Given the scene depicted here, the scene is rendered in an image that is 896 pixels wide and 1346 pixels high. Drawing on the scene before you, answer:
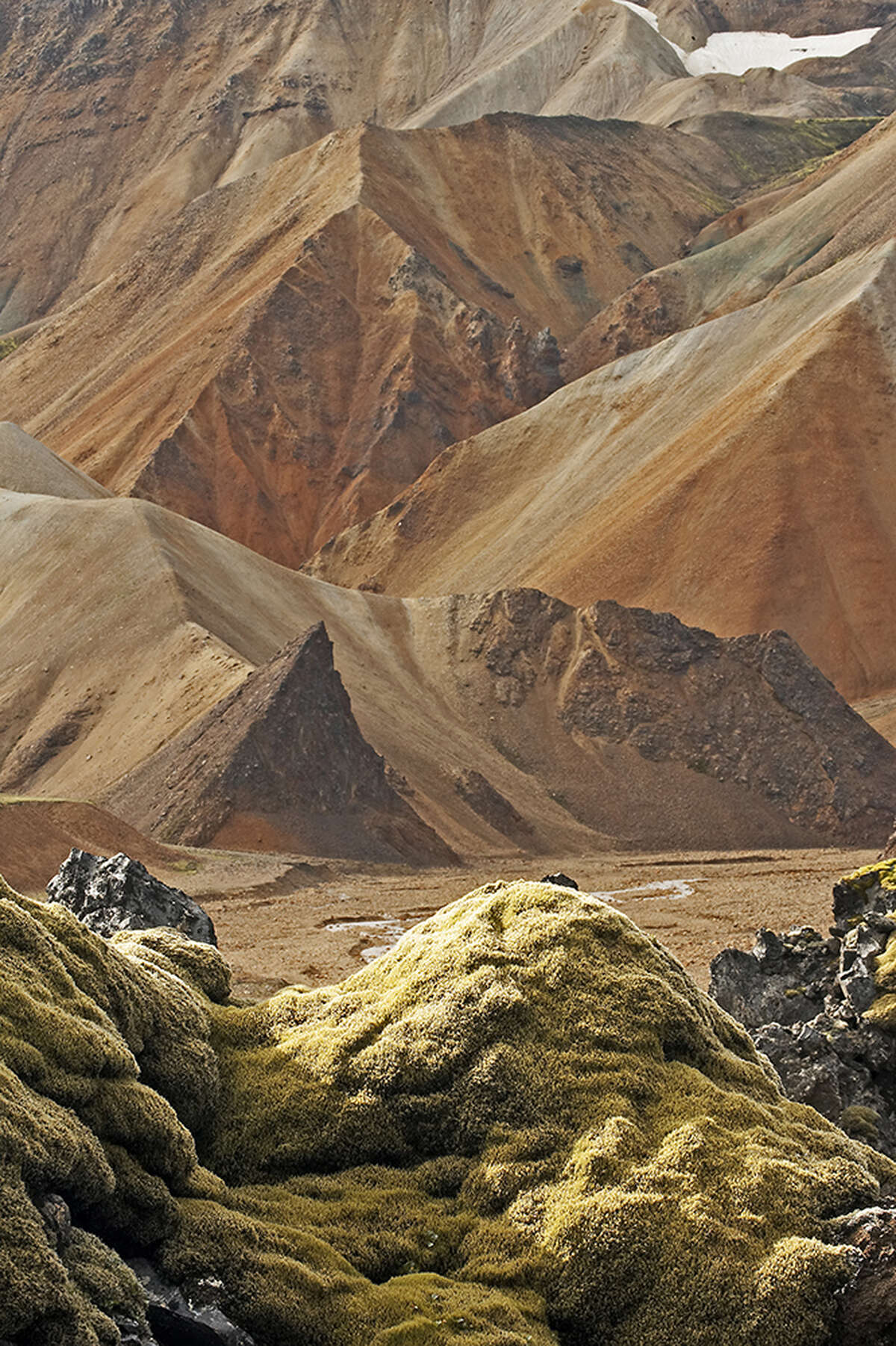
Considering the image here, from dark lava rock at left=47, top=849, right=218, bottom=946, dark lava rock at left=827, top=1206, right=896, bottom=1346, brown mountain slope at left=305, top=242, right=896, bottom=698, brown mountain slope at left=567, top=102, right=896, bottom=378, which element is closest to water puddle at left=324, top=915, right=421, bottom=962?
dark lava rock at left=47, top=849, right=218, bottom=946

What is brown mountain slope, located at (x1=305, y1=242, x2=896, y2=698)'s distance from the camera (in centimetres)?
9169

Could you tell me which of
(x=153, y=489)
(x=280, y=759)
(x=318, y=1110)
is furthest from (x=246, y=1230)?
(x=153, y=489)

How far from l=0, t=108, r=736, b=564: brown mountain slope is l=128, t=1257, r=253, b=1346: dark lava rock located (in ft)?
332

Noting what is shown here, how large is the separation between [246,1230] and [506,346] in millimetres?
116145

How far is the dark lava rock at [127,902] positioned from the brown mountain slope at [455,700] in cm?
3743

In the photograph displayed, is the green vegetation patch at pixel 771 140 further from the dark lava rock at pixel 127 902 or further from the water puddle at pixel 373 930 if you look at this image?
the dark lava rock at pixel 127 902

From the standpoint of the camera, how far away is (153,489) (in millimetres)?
109312

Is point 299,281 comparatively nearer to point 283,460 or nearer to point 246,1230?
point 283,460

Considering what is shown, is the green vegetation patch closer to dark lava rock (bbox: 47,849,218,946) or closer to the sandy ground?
the sandy ground

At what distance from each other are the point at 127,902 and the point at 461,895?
1201 inches

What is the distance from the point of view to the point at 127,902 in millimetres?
19109

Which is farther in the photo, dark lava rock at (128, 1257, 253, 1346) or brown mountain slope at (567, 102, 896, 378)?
brown mountain slope at (567, 102, 896, 378)

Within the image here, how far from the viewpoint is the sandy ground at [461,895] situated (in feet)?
120

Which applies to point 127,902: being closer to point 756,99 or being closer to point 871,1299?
point 871,1299
